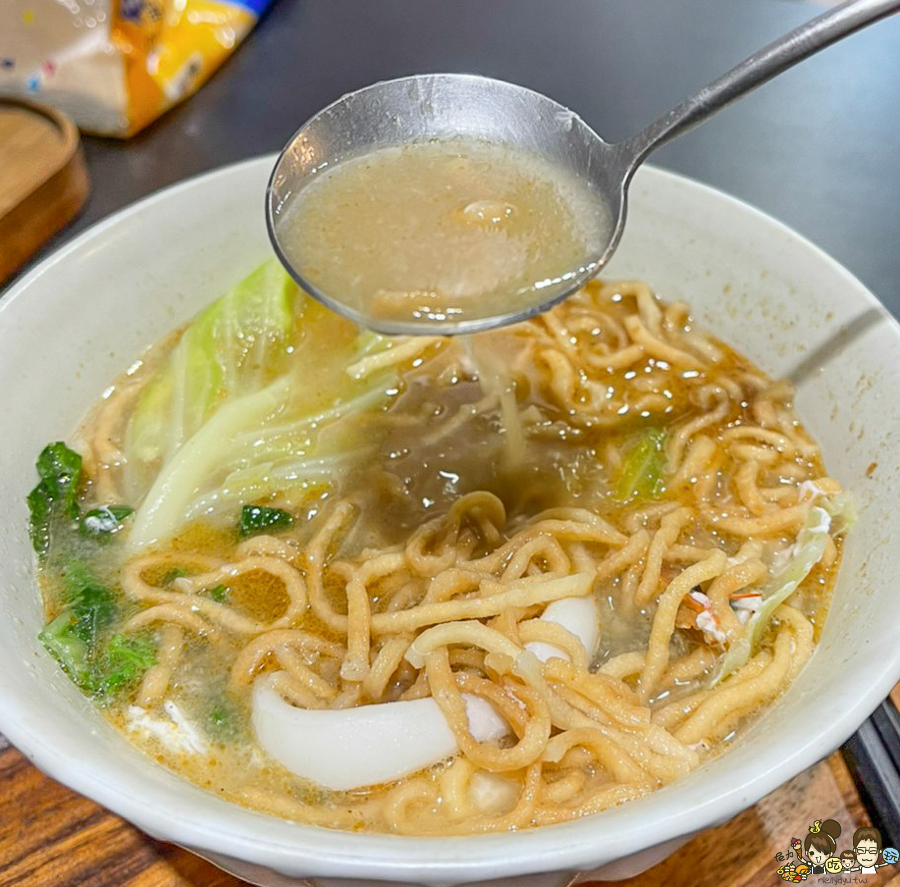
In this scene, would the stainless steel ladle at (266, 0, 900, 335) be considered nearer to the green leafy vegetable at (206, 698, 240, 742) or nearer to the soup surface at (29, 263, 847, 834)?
the soup surface at (29, 263, 847, 834)

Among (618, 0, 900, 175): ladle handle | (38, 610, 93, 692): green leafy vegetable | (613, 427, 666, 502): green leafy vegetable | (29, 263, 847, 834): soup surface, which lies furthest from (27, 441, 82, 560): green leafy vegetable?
(618, 0, 900, 175): ladle handle

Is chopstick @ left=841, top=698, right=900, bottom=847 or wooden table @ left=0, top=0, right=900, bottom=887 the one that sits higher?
wooden table @ left=0, top=0, right=900, bottom=887

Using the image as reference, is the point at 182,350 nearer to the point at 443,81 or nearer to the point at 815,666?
the point at 443,81

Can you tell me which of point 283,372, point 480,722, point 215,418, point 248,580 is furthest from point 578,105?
point 480,722

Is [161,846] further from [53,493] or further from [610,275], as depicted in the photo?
[610,275]
